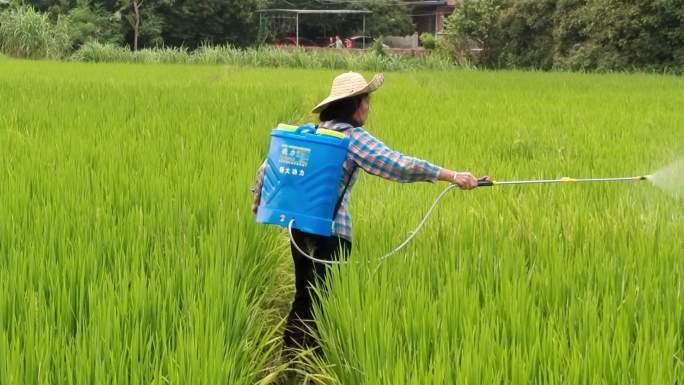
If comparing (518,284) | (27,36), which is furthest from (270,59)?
(518,284)

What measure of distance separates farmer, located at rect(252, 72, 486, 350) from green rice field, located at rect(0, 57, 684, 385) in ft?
0.27

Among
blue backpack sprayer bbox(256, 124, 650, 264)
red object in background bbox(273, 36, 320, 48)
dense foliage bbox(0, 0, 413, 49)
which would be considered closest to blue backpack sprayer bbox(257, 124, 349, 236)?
blue backpack sprayer bbox(256, 124, 650, 264)

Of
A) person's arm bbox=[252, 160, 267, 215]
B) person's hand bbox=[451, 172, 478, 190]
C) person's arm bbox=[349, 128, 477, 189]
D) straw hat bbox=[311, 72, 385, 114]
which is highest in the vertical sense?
straw hat bbox=[311, 72, 385, 114]

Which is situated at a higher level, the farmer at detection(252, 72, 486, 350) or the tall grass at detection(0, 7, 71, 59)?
the tall grass at detection(0, 7, 71, 59)

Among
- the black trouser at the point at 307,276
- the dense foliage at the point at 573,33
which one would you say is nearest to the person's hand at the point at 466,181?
the black trouser at the point at 307,276

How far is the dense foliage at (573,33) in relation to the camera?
55.7 ft

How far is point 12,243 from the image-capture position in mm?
2033

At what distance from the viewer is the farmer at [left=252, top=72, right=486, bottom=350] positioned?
2.01 m

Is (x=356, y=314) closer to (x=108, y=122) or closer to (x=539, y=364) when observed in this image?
(x=539, y=364)

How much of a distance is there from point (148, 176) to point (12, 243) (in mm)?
1082

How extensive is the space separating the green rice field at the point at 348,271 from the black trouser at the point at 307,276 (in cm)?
7

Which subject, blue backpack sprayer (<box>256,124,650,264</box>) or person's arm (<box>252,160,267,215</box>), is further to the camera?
person's arm (<box>252,160,267,215</box>)

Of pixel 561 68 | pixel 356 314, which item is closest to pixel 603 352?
pixel 356 314

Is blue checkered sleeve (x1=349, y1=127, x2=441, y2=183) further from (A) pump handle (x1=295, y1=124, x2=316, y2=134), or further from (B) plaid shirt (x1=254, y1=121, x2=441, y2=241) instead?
(A) pump handle (x1=295, y1=124, x2=316, y2=134)
